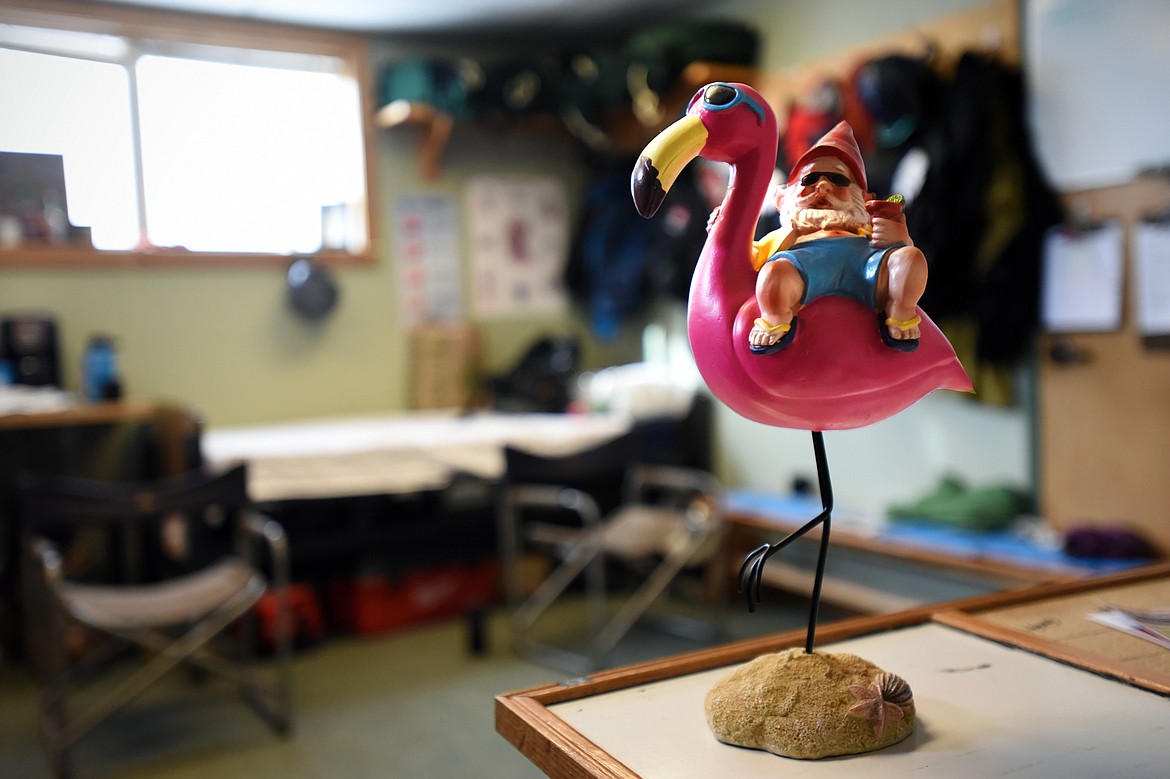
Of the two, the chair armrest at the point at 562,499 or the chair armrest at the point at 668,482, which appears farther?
the chair armrest at the point at 668,482

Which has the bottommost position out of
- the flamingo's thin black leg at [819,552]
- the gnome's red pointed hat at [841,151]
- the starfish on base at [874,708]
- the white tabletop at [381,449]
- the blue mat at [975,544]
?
the blue mat at [975,544]

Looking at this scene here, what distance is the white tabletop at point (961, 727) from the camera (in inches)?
37.1

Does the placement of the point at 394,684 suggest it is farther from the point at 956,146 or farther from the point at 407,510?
the point at 956,146

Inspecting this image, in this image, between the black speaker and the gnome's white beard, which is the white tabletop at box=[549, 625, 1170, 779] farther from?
the black speaker

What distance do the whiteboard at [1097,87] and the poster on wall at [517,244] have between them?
2.57m

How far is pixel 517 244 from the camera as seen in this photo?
16.3 ft

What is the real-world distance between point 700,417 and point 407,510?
1433 mm

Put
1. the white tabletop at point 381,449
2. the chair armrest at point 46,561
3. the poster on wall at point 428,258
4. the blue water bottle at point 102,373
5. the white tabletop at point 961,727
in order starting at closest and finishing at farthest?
the white tabletop at point 961,727, the chair armrest at point 46,561, the white tabletop at point 381,449, the blue water bottle at point 102,373, the poster on wall at point 428,258

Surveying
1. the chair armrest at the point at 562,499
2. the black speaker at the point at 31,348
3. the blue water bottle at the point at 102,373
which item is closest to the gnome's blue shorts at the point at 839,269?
the chair armrest at the point at 562,499

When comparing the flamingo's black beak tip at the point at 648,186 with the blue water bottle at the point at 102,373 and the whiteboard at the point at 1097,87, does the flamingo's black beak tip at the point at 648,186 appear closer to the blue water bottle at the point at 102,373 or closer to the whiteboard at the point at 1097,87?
the whiteboard at the point at 1097,87

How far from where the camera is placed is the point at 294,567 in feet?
12.0

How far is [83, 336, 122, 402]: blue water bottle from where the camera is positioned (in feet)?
11.7

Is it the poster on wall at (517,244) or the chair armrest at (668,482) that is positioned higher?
the poster on wall at (517,244)

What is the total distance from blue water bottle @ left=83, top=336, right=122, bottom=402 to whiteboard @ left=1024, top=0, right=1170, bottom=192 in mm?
3317
